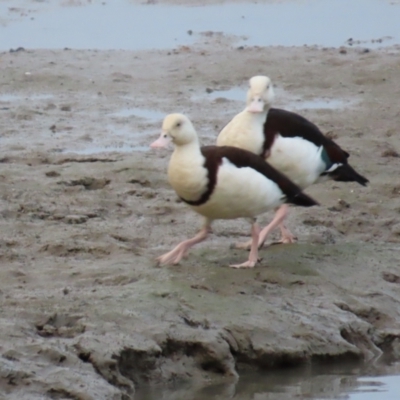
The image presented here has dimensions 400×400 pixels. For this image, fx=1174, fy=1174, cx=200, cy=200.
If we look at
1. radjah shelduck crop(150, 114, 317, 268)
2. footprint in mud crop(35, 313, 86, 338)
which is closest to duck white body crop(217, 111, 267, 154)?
radjah shelduck crop(150, 114, 317, 268)

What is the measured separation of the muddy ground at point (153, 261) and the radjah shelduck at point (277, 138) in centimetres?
49

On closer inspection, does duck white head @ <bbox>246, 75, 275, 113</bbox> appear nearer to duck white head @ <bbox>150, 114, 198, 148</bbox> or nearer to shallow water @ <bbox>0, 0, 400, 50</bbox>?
duck white head @ <bbox>150, 114, 198, 148</bbox>

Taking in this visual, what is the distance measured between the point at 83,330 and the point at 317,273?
1.75 meters

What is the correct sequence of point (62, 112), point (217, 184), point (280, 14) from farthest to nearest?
point (280, 14) → point (62, 112) → point (217, 184)

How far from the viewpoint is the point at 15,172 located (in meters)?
9.15

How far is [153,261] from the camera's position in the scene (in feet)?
23.3

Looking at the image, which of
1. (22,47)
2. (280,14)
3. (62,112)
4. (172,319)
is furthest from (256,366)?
(280,14)

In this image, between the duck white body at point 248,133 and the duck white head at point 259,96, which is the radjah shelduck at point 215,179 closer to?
the duck white body at point 248,133

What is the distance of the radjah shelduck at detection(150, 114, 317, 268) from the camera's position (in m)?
6.66

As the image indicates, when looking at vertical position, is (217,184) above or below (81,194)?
above

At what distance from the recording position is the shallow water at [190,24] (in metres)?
15.7

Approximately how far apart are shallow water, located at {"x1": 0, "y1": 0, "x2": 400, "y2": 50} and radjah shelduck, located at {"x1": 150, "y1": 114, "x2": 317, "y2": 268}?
845 centimetres

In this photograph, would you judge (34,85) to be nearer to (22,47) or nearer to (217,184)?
(22,47)

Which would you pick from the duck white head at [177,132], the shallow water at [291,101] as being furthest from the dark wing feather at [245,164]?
the shallow water at [291,101]
